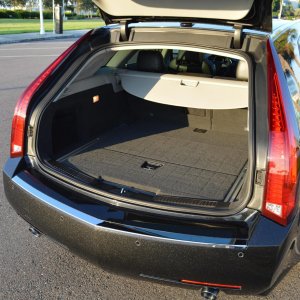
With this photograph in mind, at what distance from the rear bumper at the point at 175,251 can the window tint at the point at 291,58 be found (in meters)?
0.78

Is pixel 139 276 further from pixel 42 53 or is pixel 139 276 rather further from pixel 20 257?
pixel 42 53

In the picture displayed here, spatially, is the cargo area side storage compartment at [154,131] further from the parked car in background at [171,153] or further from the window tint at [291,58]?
the window tint at [291,58]

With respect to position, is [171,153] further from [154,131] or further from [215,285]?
[215,285]

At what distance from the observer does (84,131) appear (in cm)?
338

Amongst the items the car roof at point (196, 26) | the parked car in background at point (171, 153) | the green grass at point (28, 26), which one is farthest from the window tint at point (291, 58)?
the green grass at point (28, 26)

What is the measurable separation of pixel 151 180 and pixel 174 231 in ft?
2.53

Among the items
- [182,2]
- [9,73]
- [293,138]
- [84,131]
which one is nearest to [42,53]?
[9,73]

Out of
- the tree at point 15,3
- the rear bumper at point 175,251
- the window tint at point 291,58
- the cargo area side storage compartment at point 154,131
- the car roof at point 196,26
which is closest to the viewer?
the rear bumper at point 175,251

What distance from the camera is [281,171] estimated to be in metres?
1.95

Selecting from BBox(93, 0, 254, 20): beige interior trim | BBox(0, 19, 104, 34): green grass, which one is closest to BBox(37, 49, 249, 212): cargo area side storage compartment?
BBox(93, 0, 254, 20): beige interior trim

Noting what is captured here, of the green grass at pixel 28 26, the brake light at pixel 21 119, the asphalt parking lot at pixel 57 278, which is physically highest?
the brake light at pixel 21 119

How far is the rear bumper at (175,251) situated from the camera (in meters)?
1.87

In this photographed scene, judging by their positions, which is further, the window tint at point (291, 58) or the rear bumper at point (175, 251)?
the window tint at point (291, 58)

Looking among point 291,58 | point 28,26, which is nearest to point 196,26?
point 291,58
